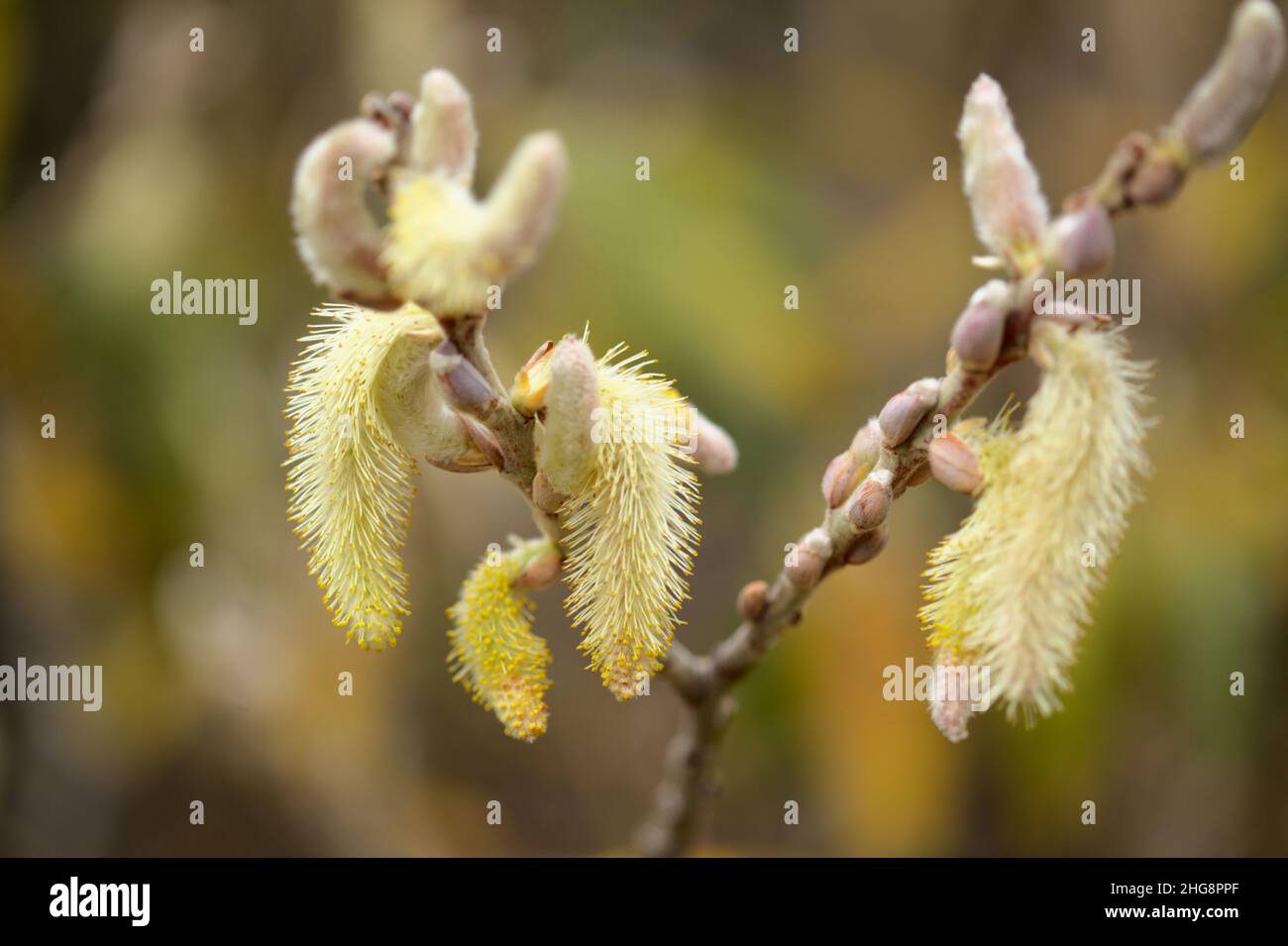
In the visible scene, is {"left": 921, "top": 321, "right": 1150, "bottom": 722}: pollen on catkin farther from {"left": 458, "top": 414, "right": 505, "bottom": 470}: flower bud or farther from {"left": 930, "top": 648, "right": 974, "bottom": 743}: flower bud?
{"left": 458, "top": 414, "right": 505, "bottom": 470}: flower bud

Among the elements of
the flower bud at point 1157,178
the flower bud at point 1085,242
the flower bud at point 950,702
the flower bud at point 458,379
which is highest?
the flower bud at point 1157,178

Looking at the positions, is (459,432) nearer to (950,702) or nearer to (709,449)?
(709,449)

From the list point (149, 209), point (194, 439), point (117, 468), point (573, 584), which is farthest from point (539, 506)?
point (149, 209)

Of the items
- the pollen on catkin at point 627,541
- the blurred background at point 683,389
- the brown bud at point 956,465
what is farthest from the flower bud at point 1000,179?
the blurred background at point 683,389

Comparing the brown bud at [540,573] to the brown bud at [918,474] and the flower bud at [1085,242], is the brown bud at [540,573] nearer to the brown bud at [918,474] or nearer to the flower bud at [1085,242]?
the brown bud at [918,474]

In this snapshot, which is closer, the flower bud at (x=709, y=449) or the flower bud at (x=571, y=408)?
the flower bud at (x=571, y=408)

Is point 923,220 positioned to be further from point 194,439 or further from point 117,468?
point 117,468

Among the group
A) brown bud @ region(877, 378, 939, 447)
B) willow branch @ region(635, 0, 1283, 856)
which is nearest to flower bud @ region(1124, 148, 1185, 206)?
willow branch @ region(635, 0, 1283, 856)
